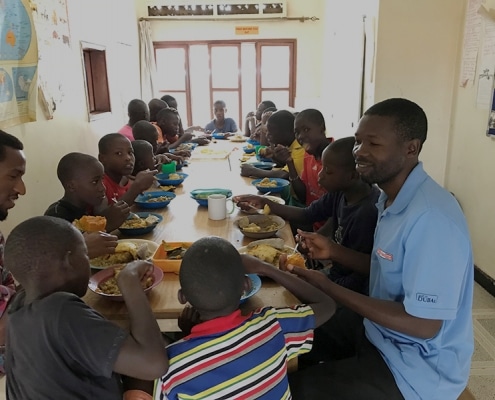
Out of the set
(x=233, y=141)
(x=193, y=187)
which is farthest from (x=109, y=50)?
(x=193, y=187)

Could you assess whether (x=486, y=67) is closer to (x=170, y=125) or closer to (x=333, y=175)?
(x=333, y=175)

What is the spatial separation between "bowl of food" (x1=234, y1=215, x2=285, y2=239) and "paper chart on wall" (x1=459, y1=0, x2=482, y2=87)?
2.35 metres

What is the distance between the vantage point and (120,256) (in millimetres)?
1688

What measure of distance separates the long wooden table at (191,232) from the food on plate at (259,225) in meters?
0.04

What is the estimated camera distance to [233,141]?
5.62 meters

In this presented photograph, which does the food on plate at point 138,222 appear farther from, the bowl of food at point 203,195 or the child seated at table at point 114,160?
the child seated at table at point 114,160

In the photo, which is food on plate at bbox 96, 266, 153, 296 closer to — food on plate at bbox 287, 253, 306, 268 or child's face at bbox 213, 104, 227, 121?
food on plate at bbox 287, 253, 306, 268

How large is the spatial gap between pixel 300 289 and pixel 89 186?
1.23m


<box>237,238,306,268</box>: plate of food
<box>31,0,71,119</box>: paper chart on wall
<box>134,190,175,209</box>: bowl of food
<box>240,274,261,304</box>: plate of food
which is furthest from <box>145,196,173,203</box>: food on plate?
<box>31,0,71,119</box>: paper chart on wall

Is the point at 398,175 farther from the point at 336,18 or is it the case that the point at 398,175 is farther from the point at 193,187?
the point at 336,18

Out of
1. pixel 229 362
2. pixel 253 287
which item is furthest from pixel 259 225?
pixel 229 362

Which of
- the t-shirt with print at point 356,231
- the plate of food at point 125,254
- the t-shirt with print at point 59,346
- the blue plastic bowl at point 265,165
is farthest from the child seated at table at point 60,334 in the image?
the blue plastic bowl at point 265,165

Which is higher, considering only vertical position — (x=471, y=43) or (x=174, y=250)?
(x=471, y=43)

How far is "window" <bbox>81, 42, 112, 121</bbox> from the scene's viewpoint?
563cm
